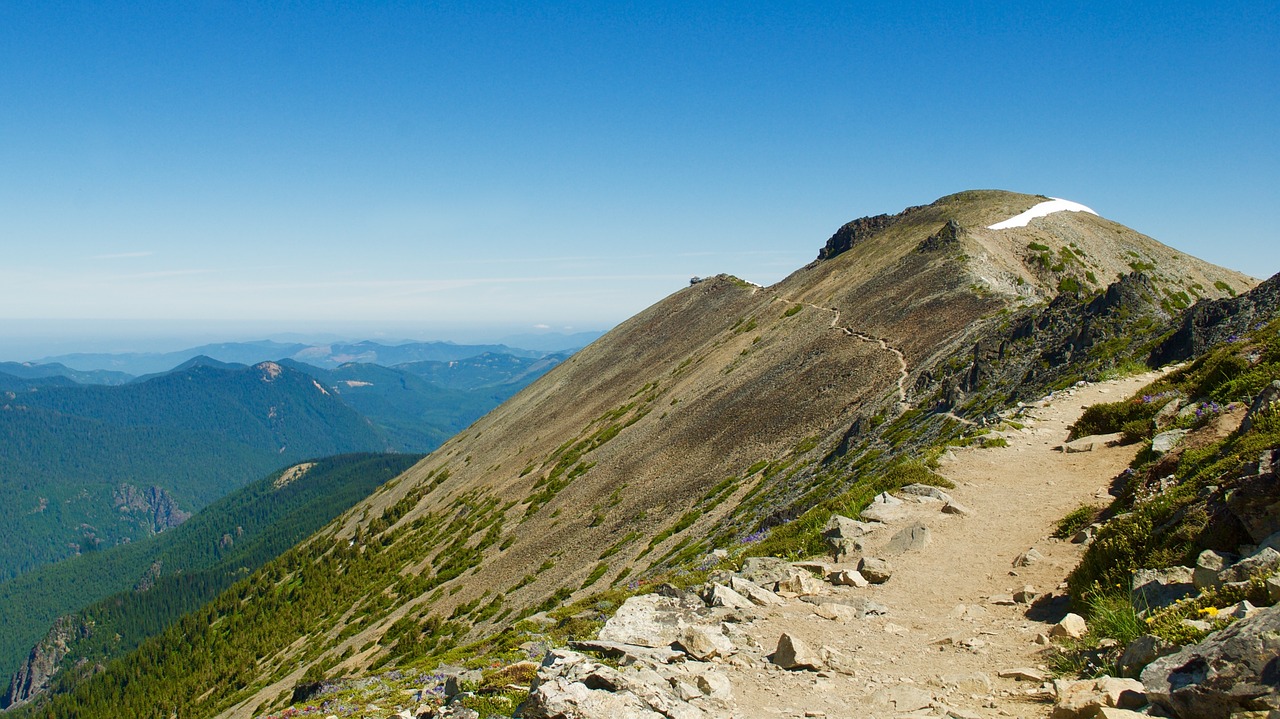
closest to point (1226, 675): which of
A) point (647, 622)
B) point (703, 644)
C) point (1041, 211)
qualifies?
point (703, 644)

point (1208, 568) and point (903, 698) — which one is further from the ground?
point (1208, 568)

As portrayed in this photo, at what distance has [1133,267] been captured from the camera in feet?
203

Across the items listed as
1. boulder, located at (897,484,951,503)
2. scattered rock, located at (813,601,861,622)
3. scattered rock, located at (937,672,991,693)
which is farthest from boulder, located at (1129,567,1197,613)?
boulder, located at (897,484,951,503)

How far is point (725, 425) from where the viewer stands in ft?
158

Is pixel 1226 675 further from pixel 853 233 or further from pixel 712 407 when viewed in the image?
pixel 853 233

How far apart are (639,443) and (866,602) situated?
1663 inches

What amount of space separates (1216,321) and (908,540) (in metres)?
21.3

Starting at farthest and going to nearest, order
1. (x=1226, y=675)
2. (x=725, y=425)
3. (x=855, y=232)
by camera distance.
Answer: (x=855, y=232)
(x=725, y=425)
(x=1226, y=675)

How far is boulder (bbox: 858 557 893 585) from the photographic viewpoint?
527 inches

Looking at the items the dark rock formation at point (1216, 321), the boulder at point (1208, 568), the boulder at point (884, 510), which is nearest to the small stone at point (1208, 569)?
the boulder at point (1208, 568)

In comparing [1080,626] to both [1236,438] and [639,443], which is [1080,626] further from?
[639,443]

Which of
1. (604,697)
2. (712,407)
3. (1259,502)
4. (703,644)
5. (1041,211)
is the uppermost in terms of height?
(1041,211)

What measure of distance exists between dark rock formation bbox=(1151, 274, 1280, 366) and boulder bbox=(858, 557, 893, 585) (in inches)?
796

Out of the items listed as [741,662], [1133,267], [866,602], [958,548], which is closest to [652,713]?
[741,662]
